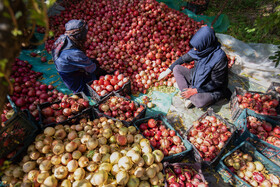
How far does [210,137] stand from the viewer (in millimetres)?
2832

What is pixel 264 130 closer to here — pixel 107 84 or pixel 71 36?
pixel 107 84

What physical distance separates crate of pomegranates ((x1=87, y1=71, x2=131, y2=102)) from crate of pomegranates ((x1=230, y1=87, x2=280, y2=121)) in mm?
2651

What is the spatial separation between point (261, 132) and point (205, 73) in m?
1.62

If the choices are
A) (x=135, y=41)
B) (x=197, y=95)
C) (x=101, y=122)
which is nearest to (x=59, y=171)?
(x=101, y=122)

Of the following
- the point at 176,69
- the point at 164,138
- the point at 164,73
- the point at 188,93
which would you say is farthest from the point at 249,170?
the point at 164,73

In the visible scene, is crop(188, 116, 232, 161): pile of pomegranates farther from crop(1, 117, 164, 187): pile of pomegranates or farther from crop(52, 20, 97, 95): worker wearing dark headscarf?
crop(52, 20, 97, 95): worker wearing dark headscarf

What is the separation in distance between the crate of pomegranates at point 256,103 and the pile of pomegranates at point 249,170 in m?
1.12

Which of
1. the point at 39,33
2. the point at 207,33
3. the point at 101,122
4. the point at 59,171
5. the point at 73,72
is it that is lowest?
the point at 101,122

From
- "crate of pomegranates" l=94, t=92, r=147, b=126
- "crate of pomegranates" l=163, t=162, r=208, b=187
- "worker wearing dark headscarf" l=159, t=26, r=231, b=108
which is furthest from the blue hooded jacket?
"crate of pomegranates" l=163, t=162, r=208, b=187

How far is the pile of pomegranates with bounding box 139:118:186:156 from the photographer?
2.62m

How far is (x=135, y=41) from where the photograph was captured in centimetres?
470

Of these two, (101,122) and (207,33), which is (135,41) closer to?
(207,33)

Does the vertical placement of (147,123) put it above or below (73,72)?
below

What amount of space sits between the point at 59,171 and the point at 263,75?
18.6 feet
